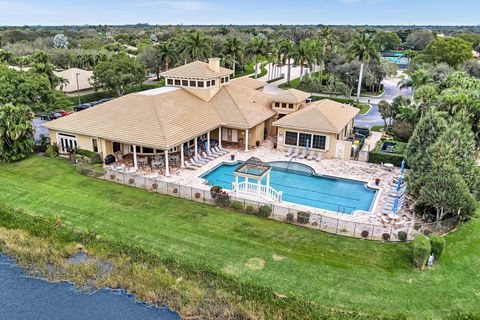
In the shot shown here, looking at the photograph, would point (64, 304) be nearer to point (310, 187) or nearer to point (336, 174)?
point (310, 187)

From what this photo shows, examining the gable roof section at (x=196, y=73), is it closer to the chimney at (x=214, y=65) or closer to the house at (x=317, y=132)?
the chimney at (x=214, y=65)

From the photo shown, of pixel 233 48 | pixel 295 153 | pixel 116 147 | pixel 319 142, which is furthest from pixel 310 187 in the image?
pixel 233 48

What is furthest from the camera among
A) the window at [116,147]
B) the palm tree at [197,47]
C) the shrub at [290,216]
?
the palm tree at [197,47]

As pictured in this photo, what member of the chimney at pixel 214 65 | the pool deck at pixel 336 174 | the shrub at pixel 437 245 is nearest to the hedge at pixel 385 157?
the pool deck at pixel 336 174

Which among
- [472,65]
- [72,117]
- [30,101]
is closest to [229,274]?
[72,117]

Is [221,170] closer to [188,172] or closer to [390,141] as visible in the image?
[188,172]

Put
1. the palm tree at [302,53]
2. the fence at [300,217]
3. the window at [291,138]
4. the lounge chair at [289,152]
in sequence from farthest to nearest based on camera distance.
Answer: the palm tree at [302,53] < the window at [291,138] < the lounge chair at [289,152] < the fence at [300,217]

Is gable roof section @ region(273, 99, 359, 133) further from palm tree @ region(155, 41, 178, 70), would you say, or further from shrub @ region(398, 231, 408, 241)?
palm tree @ region(155, 41, 178, 70)
